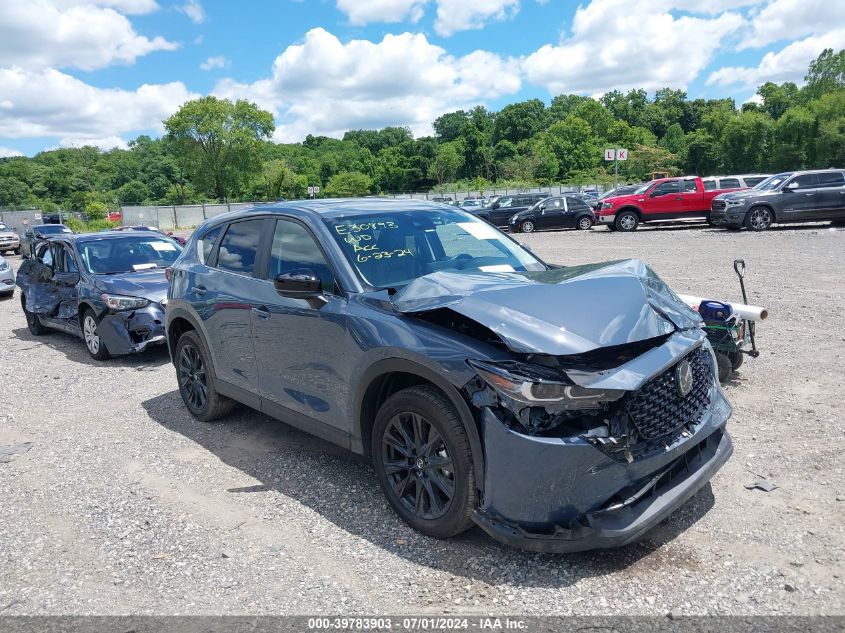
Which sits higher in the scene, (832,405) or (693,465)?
(693,465)

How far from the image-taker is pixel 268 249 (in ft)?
15.2

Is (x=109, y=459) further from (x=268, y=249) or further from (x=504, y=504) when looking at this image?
(x=504, y=504)

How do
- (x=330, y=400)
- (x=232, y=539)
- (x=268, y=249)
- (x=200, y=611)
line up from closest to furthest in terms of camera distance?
(x=200, y=611) → (x=232, y=539) → (x=330, y=400) → (x=268, y=249)

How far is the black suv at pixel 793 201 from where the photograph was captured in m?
19.3

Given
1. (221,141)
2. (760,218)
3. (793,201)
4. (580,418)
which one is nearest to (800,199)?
(793,201)

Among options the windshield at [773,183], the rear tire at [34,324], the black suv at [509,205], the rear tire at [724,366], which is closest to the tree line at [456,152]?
the black suv at [509,205]

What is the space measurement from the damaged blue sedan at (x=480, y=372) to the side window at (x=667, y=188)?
2095 cm

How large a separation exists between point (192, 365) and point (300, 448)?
1.40 meters

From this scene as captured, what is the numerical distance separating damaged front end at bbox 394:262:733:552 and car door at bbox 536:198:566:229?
25.3 m

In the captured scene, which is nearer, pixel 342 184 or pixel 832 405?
pixel 832 405

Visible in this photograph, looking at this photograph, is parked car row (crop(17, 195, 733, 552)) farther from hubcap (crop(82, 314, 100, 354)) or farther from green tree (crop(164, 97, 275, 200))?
green tree (crop(164, 97, 275, 200))

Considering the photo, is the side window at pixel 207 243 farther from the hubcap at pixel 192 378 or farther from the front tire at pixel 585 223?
the front tire at pixel 585 223

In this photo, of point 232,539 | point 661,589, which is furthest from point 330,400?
point 661,589

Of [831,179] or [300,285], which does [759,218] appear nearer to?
[831,179]
